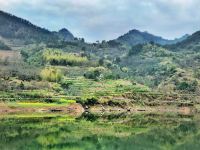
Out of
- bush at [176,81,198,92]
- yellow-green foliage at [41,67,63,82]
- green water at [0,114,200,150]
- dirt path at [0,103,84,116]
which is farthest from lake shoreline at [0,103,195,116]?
yellow-green foliage at [41,67,63,82]

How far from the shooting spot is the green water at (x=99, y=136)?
215ft

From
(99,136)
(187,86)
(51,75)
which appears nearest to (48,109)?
(99,136)

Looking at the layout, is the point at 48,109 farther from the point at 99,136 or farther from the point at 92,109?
the point at 99,136

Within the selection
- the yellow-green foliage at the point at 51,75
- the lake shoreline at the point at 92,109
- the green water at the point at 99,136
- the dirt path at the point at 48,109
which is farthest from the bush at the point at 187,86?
the green water at the point at 99,136

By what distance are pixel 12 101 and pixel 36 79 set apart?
55.2 metres

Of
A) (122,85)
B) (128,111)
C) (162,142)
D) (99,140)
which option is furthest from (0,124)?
(122,85)

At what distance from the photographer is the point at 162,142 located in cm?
7338

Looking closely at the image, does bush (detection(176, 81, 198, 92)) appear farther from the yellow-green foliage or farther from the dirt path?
the dirt path

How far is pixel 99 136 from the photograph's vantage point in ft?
252

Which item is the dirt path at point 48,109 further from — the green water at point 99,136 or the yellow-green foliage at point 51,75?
the yellow-green foliage at point 51,75

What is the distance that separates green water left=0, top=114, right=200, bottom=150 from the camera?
6544 cm

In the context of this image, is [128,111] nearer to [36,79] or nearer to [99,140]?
[36,79]

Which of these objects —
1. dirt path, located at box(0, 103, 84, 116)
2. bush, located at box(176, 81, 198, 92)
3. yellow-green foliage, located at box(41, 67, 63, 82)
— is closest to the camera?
dirt path, located at box(0, 103, 84, 116)

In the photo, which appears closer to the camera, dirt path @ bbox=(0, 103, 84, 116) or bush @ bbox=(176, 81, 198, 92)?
dirt path @ bbox=(0, 103, 84, 116)
